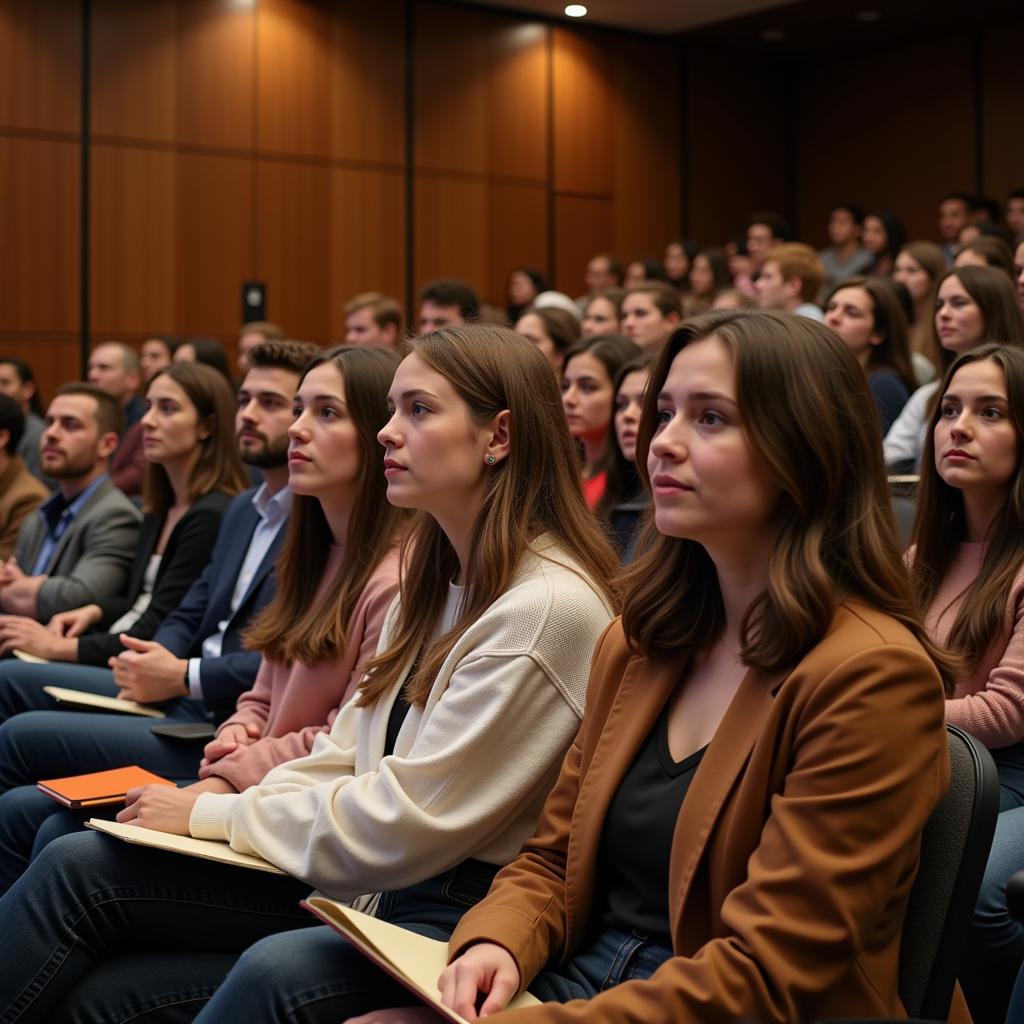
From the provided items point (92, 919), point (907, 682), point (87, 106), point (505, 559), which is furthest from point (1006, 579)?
point (87, 106)

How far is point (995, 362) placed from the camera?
2.38 meters

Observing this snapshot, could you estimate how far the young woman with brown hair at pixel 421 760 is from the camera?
5.45 feet

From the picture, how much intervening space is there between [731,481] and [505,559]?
20.8 inches

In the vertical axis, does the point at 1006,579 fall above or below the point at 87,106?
below

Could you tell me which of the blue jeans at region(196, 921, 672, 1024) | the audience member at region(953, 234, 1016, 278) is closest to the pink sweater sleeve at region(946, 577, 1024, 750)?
the blue jeans at region(196, 921, 672, 1024)

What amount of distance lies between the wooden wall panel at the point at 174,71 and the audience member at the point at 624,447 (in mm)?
5459

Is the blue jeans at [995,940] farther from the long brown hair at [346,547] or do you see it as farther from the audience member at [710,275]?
the audience member at [710,275]

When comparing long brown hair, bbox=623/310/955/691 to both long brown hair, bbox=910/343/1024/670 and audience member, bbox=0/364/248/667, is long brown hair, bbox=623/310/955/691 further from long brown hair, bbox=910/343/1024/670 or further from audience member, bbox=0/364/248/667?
audience member, bbox=0/364/248/667

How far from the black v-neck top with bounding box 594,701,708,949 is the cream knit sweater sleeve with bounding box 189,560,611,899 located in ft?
0.82

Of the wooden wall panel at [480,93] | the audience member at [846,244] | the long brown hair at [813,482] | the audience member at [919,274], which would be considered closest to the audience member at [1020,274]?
the audience member at [919,274]

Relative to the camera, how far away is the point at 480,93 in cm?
922

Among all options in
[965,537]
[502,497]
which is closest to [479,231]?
[965,537]

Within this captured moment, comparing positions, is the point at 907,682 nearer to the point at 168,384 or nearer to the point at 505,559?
the point at 505,559

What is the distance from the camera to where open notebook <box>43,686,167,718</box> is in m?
2.77
